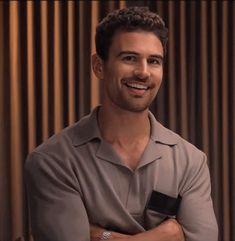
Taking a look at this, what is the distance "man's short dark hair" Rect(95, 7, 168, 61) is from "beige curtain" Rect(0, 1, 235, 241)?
132 cm

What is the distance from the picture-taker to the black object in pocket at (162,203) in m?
1.50

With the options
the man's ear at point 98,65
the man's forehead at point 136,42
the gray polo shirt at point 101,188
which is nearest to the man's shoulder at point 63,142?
the gray polo shirt at point 101,188

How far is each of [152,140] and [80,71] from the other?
4.46 feet

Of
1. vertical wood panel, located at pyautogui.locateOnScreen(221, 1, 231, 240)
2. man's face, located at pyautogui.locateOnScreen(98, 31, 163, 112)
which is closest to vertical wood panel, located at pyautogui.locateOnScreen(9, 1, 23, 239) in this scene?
vertical wood panel, located at pyautogui.locateOnScreen(221, 1, 231, 240)

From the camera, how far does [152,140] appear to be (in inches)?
63.3

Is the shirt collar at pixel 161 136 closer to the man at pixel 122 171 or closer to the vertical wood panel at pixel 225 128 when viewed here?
the man at pixel 122 171

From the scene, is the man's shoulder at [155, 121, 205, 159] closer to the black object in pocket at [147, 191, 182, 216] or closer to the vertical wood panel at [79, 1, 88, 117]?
the black object in pocket at [147, 191, 182, 216]

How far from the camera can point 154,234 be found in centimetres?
148

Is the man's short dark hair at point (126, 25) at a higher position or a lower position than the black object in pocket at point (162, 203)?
higher

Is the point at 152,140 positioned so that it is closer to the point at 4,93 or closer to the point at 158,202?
the point at 158,202

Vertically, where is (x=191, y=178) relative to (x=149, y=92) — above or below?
below

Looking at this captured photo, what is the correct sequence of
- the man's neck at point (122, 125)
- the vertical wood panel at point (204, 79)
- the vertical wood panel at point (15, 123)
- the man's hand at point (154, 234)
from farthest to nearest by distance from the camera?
the vertical wood panel at point (204, 79)
the vertical wood panel at point (15, 123)
the man's neck at point (122, 125)
the man's hand at point (154, 234)

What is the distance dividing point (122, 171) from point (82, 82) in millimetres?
1437

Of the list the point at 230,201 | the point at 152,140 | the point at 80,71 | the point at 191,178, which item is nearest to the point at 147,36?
the point at 152,140
